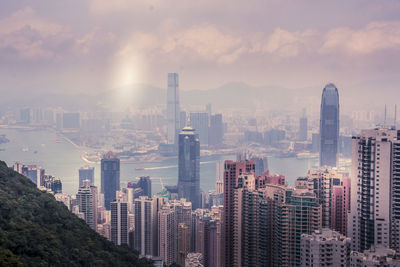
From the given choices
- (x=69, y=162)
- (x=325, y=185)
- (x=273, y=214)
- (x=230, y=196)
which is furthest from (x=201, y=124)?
(x=273, y=214)

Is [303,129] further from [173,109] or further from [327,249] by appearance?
[327,249]

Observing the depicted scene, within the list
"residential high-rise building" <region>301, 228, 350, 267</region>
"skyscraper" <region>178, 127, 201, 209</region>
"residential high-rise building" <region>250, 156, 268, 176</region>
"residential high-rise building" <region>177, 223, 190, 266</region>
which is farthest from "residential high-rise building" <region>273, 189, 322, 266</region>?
"skyscraper" <region>178, 127, 201, 209</region>

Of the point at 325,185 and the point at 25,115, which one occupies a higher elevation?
the point at 25,115

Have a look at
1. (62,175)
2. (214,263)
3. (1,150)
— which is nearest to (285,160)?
(214,263)

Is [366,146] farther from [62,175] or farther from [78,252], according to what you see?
[62,175]

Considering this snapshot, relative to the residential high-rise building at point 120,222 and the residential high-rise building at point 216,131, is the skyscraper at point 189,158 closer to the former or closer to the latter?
the residential high-rise building at point 216,131
